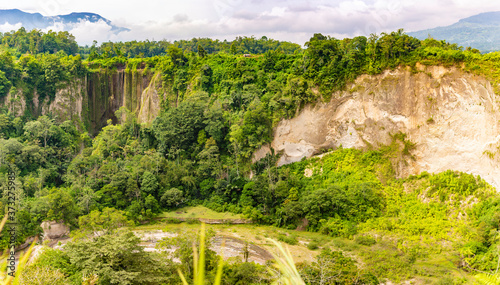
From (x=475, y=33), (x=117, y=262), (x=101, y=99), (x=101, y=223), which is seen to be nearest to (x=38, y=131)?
(x=101, y=99)

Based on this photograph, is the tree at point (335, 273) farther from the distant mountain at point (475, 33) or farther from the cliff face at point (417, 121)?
the distant mountain at point (475, 33)

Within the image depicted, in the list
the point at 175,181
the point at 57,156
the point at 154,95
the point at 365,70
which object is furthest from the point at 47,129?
the point at 365,70

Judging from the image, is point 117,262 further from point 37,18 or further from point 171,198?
point 37,18

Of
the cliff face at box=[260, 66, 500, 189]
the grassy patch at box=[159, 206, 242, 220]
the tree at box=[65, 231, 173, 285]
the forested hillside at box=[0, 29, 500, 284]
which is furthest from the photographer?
the grassy patch at box=[159, 206, 242, 220]

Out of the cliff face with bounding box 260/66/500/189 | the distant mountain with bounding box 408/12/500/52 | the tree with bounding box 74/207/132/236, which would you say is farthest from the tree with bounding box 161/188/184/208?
the distant mountain with bounding box 408/12/500/52

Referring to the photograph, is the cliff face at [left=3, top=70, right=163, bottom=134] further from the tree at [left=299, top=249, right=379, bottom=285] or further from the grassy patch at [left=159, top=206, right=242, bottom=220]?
the tree at [left=299, top=249, right=379, bottom=285]

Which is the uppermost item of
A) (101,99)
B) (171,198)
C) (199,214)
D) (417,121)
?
(417,121)

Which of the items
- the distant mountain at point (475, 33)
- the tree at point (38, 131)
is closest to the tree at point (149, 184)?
the tree at point (38, 131)
